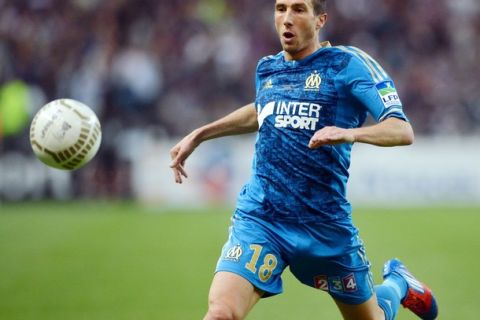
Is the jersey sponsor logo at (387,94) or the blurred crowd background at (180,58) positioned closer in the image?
the jersey sponsor logo at (387,94)

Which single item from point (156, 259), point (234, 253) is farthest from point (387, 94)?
point (156, 259)

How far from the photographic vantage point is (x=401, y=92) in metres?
20.9

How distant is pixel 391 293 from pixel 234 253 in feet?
4.58

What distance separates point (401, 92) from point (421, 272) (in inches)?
440

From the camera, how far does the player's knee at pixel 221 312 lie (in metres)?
5.10

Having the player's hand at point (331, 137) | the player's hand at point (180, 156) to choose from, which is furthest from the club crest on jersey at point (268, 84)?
the player's hand at point (331, 137)

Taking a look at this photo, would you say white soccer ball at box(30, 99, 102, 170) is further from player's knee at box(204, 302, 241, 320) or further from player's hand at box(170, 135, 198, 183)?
player's knee at box(204, 302, 241, 320)

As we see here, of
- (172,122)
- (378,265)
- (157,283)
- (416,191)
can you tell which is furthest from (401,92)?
(157,283)

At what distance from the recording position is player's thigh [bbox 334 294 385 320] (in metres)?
5.79

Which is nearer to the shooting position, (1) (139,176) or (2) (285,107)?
(2) (285,107)

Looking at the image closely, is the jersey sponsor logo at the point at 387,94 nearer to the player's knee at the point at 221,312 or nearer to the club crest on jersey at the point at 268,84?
the club crest on jersey at the point at 268,84

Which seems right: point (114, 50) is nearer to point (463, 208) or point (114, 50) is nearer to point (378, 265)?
point (463, 208)

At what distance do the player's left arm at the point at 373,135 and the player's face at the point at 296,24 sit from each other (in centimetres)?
83

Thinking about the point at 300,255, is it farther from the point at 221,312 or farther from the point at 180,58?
the point at 180,58
